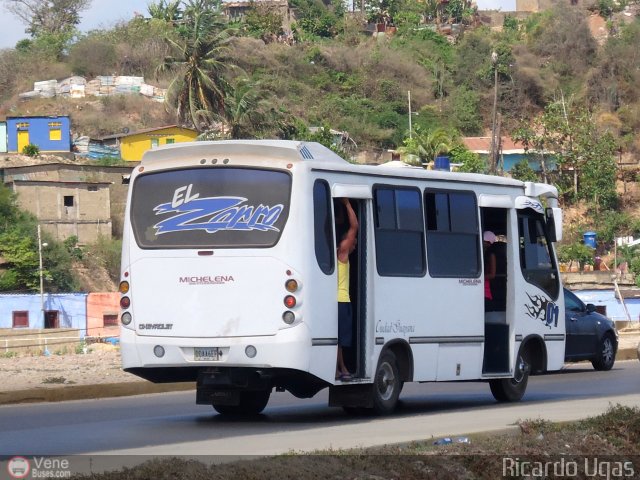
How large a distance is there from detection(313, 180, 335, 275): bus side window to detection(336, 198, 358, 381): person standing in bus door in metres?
0.20

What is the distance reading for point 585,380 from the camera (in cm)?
2044

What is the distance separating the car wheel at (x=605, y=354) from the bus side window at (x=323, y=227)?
466 inches

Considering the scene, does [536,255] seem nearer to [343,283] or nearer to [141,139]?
[343,283]

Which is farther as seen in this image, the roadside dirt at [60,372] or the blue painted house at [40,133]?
the blue painted house at [40,133]

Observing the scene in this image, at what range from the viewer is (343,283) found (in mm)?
12719

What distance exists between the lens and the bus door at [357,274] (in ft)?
42.4

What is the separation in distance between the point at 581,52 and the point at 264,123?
40836mm

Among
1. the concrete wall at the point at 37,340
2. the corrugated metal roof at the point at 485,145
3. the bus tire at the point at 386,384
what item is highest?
the corrugated metal roof at the point at 485,145

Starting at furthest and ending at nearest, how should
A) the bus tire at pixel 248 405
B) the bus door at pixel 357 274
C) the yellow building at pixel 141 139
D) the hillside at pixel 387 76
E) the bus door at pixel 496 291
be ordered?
the hillside at pixel 387 76 → the yellow building at pixel 141 139 → the bus door at pixel 496 291 → the bus tire at pixel 248 405 → the bus door at pixel 357 274

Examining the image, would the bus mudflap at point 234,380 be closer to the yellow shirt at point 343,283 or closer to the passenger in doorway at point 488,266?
the yellow shirt at point 343,283

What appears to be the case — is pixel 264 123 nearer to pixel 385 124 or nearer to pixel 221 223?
pixel 385 124

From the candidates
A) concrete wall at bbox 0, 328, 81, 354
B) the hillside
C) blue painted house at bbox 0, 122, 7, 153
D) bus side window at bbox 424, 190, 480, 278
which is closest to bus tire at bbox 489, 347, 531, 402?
bus side window at bbox 424, 190, 480, 278

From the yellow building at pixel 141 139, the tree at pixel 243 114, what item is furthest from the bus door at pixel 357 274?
the yellow building at pixel 141 139

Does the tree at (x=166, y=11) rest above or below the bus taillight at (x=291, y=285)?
above
